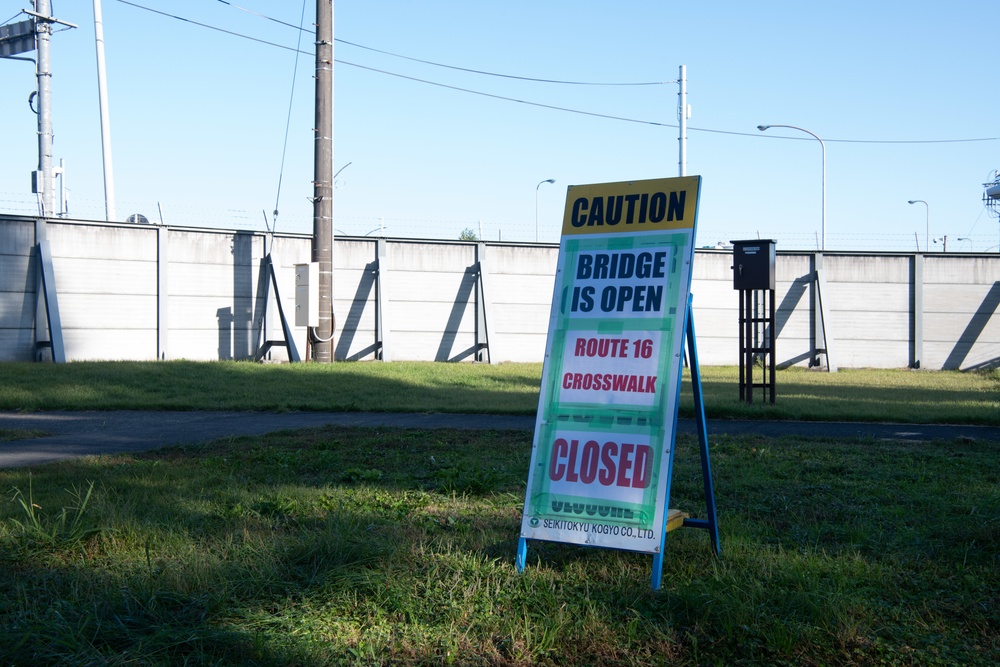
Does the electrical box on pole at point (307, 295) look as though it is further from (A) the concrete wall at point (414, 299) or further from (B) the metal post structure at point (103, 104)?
(B) the metal post structure at point (103, 104)

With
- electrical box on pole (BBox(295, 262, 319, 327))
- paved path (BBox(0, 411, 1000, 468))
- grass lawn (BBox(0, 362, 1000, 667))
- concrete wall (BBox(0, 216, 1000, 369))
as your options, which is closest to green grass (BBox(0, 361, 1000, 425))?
paved path (BBox(0, 411, 1000, 468))

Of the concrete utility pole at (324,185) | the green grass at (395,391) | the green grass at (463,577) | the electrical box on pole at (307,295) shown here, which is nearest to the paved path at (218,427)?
the green grass at (395,391)

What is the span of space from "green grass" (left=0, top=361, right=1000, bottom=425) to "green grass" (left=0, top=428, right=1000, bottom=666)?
20.5ft

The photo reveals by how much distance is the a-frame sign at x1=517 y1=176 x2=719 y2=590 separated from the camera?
4.59 m

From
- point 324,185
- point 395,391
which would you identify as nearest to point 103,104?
point 324,185

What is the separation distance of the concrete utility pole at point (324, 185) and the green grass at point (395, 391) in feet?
4.91

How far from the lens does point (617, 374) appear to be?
4820 mm

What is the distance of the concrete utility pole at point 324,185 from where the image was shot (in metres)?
21.4

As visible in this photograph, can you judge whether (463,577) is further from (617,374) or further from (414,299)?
(414,299)

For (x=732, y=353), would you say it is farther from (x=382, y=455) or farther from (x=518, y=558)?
(x=518, y=558)

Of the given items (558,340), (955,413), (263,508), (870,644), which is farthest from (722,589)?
(955,413)

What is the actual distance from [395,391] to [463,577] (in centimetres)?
1271

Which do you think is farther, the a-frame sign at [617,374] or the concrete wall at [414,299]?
the concrete wall at [414,299]

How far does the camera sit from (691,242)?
4.79m
